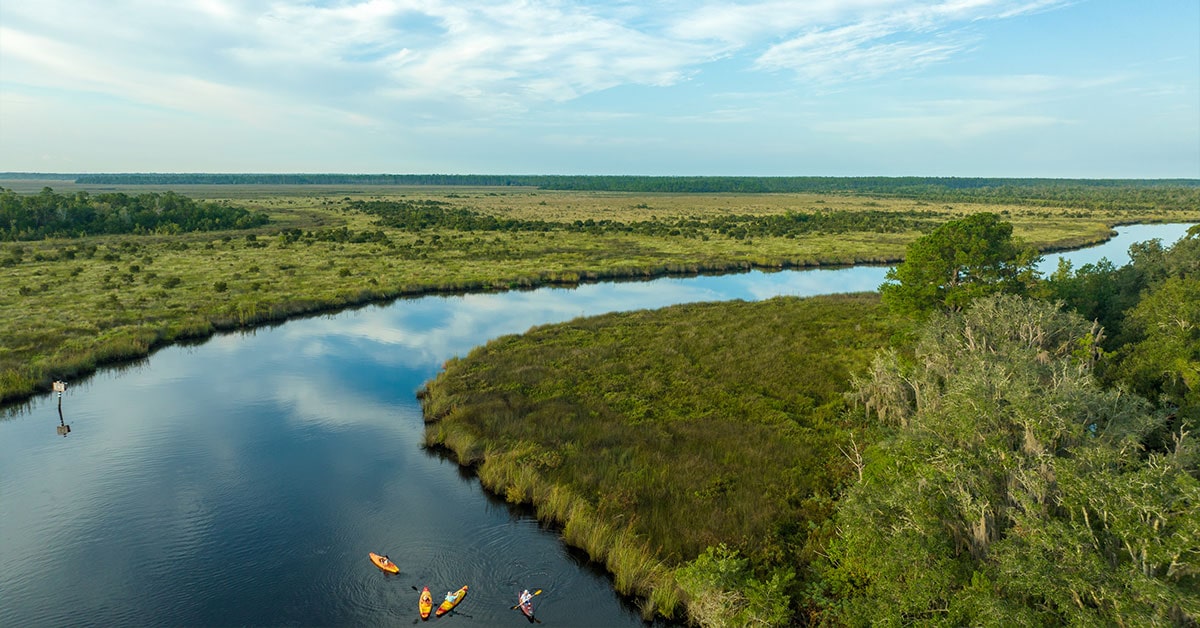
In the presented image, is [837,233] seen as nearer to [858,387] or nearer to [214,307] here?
[858,387]

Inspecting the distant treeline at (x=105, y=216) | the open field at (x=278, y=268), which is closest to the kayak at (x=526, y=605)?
the open field at (x=278, y=268)

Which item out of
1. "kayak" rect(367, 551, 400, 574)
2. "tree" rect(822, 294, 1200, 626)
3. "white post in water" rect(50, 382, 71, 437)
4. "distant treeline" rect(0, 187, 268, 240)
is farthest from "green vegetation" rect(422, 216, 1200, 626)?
"distant treeline" rect(0, 187, 268, 240)

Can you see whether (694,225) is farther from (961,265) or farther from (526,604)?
(526,604)

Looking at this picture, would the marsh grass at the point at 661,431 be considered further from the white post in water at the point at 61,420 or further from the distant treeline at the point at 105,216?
the distant treeline at the point at 105,216

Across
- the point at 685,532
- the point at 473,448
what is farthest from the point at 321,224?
the point at 685,532

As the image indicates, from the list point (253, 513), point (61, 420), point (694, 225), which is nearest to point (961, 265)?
point (253, 513)
